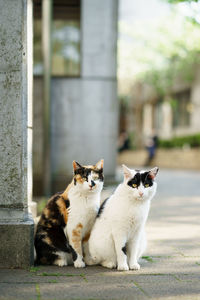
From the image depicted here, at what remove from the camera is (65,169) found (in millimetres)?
13445

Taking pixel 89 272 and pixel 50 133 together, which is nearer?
pixel 89 272

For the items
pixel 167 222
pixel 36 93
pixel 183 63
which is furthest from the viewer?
pixel 183 63

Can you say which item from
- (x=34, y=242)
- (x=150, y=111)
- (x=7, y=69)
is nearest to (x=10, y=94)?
(x=7, y=69)

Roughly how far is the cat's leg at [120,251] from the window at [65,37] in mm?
9183

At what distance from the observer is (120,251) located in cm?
493

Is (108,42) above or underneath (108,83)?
above

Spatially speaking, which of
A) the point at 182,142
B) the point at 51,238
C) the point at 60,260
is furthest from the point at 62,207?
the point at 182,142

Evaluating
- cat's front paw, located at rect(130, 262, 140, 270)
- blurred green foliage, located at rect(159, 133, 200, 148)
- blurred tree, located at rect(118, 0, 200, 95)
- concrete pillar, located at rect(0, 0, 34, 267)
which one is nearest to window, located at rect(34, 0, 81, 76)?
concrete pillar, located at rect(0, 0, 34, 267)

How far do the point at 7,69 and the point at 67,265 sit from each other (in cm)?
203

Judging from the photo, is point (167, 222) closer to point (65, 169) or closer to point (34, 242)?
point (34, 242)

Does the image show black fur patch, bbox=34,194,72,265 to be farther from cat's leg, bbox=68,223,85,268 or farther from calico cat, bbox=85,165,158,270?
calico cat, bbox=85,165,158,270

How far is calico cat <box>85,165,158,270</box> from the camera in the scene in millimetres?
4863

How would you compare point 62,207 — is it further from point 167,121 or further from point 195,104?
point 167,121

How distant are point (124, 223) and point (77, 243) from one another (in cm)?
53
